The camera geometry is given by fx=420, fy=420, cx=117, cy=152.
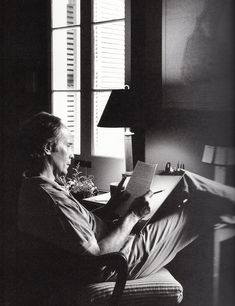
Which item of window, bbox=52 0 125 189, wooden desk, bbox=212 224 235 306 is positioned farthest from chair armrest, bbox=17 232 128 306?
window, bbox=52 0 125 189

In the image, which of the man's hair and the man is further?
the man's hair

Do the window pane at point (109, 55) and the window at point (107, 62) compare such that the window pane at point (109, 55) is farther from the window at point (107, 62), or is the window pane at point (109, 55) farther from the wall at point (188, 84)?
the wall at point (188, 84)

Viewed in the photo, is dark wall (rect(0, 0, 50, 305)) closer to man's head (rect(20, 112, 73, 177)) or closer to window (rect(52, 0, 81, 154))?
window (rect(52, 0, 81, 154))

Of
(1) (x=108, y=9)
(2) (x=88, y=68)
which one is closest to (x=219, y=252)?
(2) (x=88, y=68)

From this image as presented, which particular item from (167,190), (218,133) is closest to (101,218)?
(167,190)

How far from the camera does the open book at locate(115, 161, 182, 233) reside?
6.41ft

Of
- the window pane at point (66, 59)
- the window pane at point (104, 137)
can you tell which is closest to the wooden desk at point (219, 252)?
the window pane at point (104, 137)

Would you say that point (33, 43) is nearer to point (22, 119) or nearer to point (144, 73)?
point (22, 119)

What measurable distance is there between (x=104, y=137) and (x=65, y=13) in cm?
116

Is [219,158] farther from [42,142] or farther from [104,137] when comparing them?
[104,137]

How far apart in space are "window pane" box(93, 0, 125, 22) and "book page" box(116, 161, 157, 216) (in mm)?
1485

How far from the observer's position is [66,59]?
11.8 feet

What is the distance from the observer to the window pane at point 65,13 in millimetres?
3475

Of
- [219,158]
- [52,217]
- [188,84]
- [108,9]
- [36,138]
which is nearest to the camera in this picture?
[52,217]
